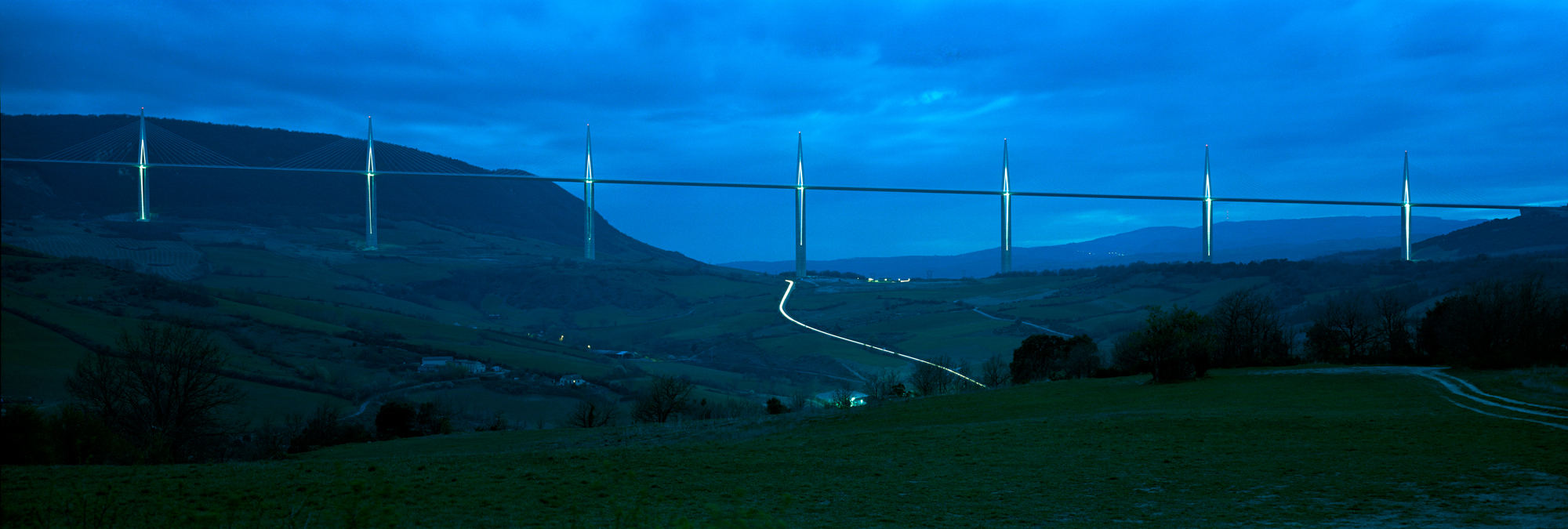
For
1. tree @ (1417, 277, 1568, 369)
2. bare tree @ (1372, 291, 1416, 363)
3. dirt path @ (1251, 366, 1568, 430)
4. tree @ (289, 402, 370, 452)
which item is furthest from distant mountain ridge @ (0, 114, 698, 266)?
dirt path @ (1251, 366, 1568, 430)

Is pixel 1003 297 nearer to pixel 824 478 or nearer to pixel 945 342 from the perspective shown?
pixel 945 342

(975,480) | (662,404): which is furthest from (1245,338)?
(975,480)

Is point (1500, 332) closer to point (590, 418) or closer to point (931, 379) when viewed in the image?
point (931, 379)

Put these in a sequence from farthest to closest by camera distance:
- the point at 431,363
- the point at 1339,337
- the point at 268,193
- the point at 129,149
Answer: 1. the point at 268,193
2. the point at 129,149
3. the point at 431,363
4. the point at 1339,337

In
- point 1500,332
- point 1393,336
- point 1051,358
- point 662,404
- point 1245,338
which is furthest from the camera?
point 1051,358

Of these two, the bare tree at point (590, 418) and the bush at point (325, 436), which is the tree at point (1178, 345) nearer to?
the bare tree at point (590, 418)

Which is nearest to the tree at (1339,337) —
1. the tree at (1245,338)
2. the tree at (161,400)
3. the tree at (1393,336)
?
the tree at (1393,336)
